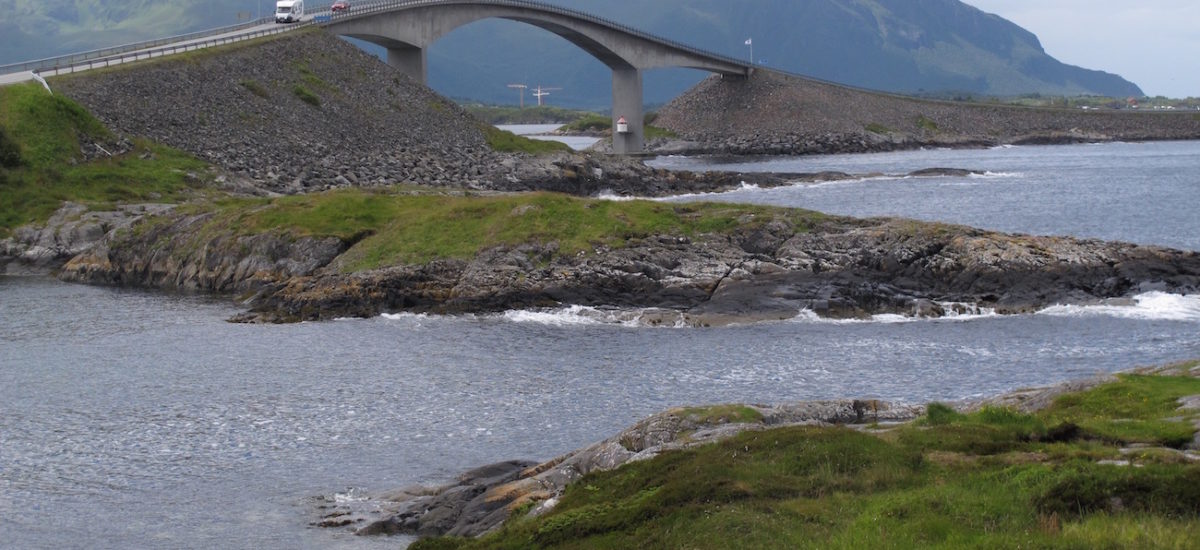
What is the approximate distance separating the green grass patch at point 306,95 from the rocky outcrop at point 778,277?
46863mm

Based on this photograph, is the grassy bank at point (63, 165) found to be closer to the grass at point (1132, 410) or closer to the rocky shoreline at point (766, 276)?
the rocky shoreline at point (766, 276)

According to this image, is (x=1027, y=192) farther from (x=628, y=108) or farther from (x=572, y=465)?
(x=572, y=465)

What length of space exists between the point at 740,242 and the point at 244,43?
63557mm

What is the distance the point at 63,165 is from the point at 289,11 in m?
48.1

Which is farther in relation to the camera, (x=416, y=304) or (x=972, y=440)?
(x=416, y=304)

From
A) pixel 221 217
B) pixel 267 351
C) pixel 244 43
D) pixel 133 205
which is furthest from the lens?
pixel 244 43

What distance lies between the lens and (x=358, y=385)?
128 feet

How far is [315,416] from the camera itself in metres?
35.4

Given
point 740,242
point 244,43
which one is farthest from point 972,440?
point 244,43

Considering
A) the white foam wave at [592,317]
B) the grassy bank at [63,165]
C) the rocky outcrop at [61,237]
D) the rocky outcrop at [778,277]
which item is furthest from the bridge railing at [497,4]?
the white foam wave at [592,317]

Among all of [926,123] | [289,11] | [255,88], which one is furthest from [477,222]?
[926,123]

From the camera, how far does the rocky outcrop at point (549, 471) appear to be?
24.4 metres

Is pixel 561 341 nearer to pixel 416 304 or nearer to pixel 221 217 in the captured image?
pixel 416 304

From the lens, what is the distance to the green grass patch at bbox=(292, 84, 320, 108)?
99188mm
